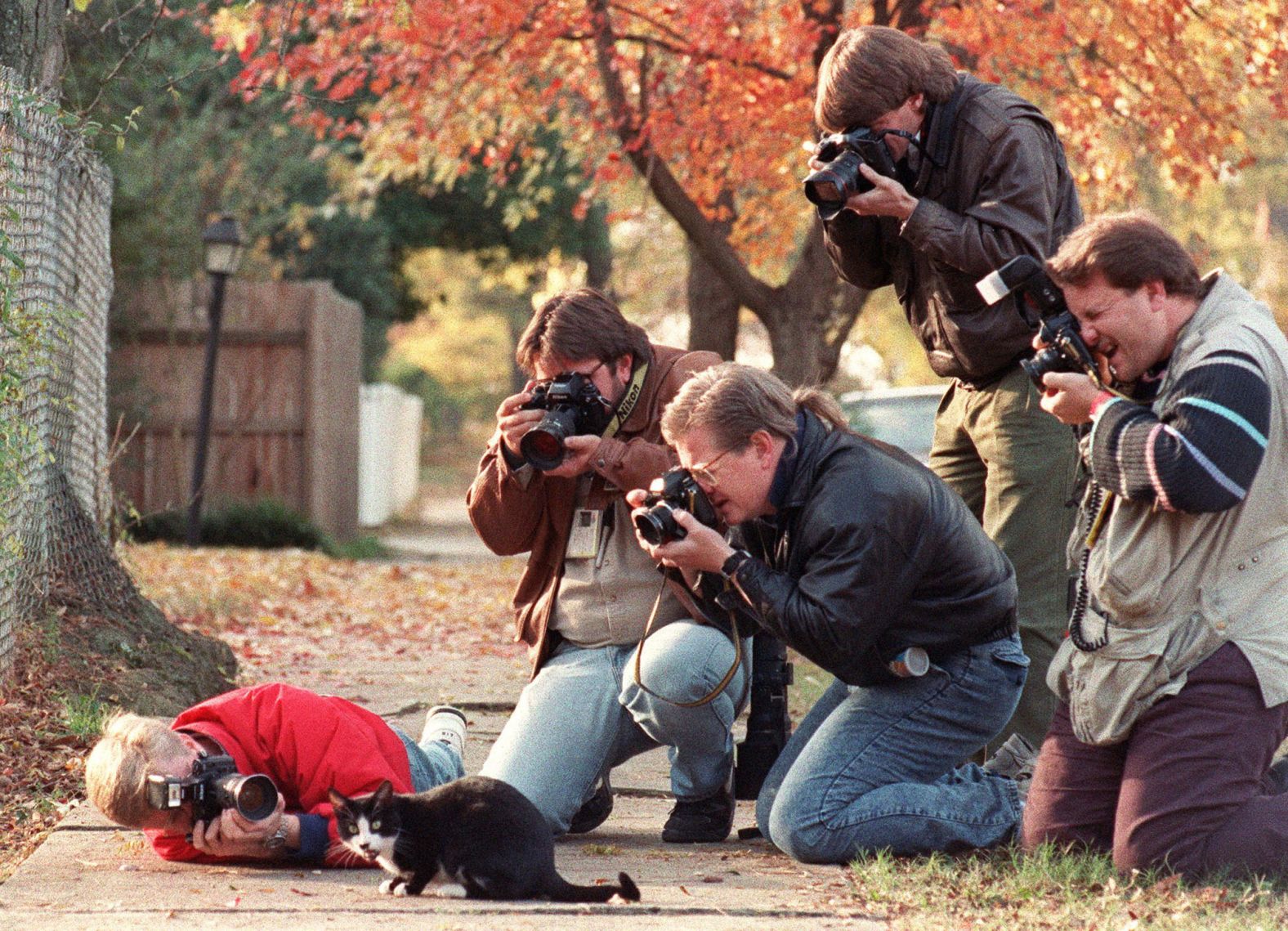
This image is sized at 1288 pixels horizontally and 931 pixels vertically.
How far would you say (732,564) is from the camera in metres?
3.63

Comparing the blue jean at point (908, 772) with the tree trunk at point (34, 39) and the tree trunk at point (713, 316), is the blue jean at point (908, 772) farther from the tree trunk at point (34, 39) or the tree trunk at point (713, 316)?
the tree trunk at point (713, 316)

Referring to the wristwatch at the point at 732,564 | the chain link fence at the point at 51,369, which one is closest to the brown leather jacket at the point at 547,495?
the wristwatch at the point at 732,564

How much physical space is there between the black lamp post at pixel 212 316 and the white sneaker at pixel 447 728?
868 cm

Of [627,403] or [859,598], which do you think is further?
[627,403]

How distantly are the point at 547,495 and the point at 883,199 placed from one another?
120cm

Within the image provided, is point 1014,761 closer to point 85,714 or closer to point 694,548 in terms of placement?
point 694,548

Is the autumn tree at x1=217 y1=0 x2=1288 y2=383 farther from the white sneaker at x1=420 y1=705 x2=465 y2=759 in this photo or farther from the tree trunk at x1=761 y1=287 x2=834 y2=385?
the white sneaker at x1=420 y1=705 x2=465 y2=759

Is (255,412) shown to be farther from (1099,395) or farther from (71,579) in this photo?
(1099,395)

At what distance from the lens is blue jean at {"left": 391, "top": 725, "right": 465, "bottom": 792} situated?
4.08 meters

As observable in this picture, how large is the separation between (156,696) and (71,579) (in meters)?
0.79

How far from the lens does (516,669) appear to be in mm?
7223

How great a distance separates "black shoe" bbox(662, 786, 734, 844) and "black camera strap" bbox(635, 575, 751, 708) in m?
0.26

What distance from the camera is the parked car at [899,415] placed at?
1127 cm

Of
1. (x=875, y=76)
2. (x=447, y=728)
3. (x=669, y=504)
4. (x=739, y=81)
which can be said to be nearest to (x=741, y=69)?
(x=739, y=81)
